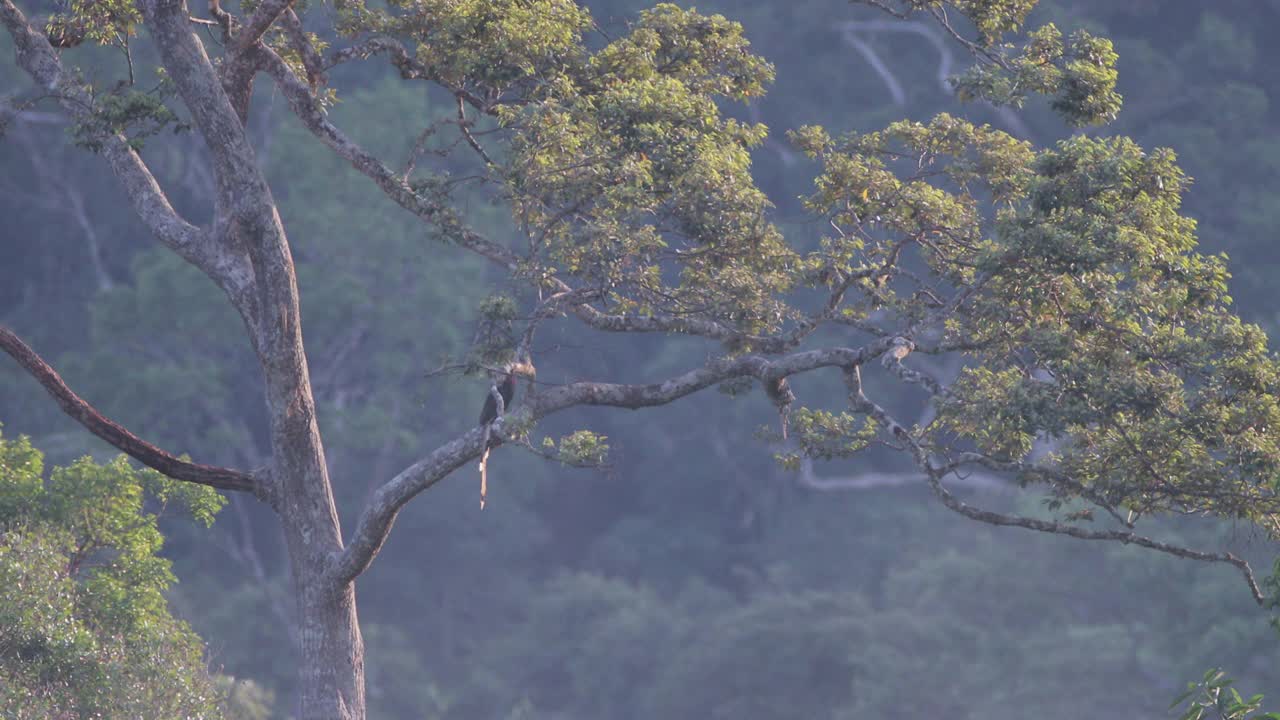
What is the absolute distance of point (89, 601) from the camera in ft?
35.8

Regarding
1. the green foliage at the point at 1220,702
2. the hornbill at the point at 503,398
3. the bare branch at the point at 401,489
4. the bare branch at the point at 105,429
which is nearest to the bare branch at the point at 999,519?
the green foliage at the point at 1220,702

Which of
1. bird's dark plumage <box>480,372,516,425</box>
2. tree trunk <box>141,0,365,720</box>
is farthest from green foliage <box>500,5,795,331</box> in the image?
tree trunk <box>141,0,365,720</box>

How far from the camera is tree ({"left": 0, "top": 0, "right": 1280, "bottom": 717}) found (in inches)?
328

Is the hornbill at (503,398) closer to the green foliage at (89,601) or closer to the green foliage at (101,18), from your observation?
the green foliage at (89,601)

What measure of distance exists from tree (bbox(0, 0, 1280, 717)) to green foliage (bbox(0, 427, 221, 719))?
1.42 m

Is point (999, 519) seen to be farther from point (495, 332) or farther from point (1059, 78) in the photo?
point (495, 332)

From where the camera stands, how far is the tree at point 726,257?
833 cm

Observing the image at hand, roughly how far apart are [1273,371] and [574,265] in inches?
151

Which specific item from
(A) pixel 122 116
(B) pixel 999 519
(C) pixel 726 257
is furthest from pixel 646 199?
(A) pixel 122 116

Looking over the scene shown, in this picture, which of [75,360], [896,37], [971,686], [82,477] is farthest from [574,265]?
[896,37]

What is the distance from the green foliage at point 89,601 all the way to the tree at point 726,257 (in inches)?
55.9

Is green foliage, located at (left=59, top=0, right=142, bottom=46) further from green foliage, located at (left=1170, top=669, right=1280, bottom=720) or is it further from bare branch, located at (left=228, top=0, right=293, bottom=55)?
green foliage, located at (left=1170, top=669, right=1280, bottom=720)

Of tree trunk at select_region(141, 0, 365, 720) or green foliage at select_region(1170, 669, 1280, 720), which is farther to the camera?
tree trunk at select_region(141, 0, 365, 720)

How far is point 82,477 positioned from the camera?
11273mm
